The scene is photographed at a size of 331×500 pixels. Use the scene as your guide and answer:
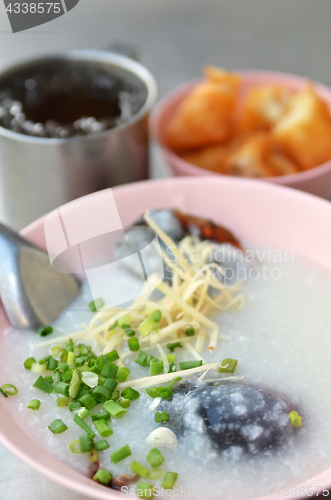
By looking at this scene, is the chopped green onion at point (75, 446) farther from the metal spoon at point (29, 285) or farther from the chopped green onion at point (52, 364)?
the metal spoon at point (29, 285)

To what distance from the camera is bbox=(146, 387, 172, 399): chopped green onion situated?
77 cm

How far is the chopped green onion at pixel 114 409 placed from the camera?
29.6 inches

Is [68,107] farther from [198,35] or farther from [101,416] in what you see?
[198,35]

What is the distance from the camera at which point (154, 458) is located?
2.31 ft

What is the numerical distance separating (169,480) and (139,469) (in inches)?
1.7

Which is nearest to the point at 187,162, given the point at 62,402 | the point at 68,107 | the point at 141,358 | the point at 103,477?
the point at 68,107

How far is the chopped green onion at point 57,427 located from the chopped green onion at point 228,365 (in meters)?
0.25

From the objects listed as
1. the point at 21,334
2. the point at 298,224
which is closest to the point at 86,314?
the point at 21,334

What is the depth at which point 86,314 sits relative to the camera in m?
0.94

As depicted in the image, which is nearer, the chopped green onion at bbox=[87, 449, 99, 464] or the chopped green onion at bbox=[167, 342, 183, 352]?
the chopped green onion at bbox=[87, 449, 99, 464]

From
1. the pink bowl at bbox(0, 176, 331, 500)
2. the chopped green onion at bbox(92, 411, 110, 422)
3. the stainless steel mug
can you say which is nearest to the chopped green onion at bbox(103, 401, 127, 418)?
the chopped green onion at bbox(92, 411, 110, 422)

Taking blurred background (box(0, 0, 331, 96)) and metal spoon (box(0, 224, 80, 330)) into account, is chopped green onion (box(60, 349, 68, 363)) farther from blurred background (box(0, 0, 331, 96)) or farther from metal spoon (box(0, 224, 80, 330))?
blurred background (box(0, 0, 331, 96))

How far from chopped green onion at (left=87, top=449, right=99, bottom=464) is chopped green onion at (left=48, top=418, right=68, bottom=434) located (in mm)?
52

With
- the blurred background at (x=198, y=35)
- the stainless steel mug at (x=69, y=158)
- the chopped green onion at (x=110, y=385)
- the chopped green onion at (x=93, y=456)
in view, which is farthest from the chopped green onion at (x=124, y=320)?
the blurred background at (x=198, y=35)
